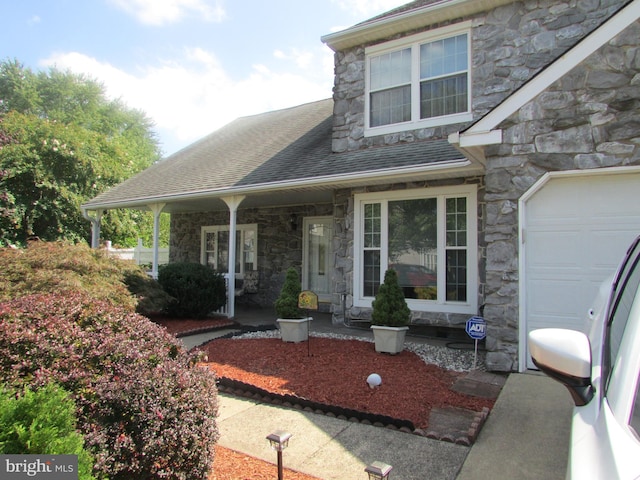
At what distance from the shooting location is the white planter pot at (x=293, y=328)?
257 inches

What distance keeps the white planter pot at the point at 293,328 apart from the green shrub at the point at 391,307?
120cm

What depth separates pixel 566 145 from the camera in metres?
4.64

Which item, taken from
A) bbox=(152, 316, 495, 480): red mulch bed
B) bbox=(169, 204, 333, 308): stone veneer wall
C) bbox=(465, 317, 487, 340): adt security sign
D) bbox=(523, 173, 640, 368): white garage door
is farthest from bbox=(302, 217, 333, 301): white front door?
bbox=(523, 173, 640, 368): white garage door

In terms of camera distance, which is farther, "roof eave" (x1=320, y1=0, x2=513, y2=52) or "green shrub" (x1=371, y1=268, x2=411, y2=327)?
"roof eave" (x1=320, y1=0, x2=513, y2=52)

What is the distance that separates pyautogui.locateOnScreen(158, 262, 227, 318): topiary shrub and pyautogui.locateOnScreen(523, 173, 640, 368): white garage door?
6.42m

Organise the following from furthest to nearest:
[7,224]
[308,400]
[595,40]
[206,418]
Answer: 1. [7,224]
2. [595,40]
3. [308,400]
4. [206,418]

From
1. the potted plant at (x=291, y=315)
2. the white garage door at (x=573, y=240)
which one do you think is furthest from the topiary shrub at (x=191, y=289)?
the white garage door at (x=573, y=240)

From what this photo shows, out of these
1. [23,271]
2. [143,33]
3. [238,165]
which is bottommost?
[23,271]

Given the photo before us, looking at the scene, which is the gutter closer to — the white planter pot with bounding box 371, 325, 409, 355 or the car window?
the white planter pot with bounding box 371, 325, 409, 355

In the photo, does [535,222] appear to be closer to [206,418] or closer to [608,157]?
[608,157]

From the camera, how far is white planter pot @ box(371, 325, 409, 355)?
576cm

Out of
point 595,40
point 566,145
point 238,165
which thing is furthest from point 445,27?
point 238,165

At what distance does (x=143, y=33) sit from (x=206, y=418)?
415 inches

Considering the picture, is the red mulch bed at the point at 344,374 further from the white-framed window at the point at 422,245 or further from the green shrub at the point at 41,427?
the green shrub at the point at 41,427
